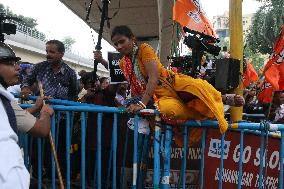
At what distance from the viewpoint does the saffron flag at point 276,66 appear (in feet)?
17.3

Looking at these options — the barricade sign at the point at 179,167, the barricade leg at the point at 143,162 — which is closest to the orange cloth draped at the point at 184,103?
the barricade leg at the point at 143,162

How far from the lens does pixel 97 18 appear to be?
12.5 m

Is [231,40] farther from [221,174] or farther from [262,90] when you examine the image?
[262,90]

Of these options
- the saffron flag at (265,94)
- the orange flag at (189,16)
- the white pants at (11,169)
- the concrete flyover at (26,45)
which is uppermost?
the concrete flyover at (26,45)

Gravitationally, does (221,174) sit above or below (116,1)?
below

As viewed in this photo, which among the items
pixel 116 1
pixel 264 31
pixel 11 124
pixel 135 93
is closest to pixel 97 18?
pixel 116 1

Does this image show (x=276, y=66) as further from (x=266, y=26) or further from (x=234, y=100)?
(x=266, y=26)

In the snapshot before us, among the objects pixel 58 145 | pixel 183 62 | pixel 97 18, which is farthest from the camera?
pixel 97 18

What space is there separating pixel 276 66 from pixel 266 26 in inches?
1013

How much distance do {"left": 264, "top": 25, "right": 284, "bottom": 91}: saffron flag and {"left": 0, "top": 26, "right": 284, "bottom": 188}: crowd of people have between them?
92 centimetres

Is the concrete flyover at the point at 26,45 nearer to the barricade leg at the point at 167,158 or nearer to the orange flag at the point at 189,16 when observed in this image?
the orange flag at the point at 189,16

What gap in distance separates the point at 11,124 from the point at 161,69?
81.0 inches

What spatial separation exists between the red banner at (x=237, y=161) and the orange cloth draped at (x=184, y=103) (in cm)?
25

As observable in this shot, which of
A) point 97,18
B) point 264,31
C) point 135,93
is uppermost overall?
point 264,31
